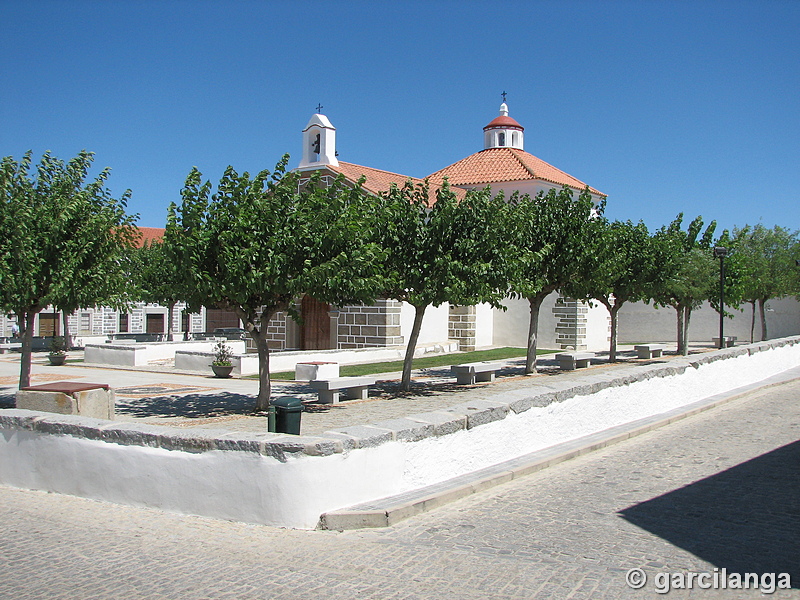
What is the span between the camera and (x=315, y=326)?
2830 cm

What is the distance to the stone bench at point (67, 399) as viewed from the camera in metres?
9.61

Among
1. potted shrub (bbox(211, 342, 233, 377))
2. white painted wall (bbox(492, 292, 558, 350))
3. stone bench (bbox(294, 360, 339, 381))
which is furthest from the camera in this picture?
white painted wall (bbox(492, 292, 558, 350))

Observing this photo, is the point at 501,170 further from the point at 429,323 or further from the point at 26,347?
the point at 26,347

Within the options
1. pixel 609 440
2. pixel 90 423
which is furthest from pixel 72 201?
pixel 609 440

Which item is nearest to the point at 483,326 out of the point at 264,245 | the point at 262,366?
the point at 262,366

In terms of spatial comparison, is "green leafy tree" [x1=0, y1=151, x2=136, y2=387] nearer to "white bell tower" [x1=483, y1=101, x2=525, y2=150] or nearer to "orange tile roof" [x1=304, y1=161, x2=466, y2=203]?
"orange tile roof" [x1=304, y1=161, x2=466, y2=203]

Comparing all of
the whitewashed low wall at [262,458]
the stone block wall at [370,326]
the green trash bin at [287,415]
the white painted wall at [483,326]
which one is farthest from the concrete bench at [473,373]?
the white painted wall at [483,326]

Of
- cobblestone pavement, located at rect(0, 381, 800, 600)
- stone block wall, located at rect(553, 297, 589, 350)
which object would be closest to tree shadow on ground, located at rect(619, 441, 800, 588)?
cobblestone pavement, located at rect(0, 381, 800, 600)

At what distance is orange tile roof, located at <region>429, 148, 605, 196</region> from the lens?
33.7 metres

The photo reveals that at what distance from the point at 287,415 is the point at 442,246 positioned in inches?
306

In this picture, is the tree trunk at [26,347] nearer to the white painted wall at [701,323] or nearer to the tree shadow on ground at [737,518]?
the tree shadow on ground at [737,518]

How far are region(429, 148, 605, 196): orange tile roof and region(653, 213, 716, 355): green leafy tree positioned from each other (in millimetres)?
7638

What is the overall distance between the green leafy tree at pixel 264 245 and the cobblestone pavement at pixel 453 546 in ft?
14.2
